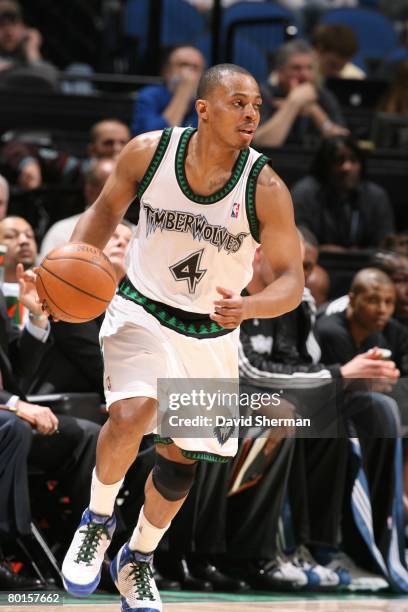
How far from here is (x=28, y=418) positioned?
17.1 feet

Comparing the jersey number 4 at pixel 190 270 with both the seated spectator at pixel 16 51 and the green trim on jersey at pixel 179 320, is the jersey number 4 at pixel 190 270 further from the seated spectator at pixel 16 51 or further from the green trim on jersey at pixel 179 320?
the seated spectator at pixel 16 51

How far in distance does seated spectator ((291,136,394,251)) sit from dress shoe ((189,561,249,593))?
3.00 m

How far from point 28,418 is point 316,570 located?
165 cm

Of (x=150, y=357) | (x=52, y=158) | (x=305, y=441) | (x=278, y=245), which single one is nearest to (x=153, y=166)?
(x=278, y=245)

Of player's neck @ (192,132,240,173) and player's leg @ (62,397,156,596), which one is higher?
player's neck @ (192,132,240,173)

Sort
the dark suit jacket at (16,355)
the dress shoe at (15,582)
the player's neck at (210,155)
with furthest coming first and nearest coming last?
the dark suit jacket at (16,355) < the dress shoe at (15,582) < the player's neck at (210,155)

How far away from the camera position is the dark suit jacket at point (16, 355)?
541 centimetres

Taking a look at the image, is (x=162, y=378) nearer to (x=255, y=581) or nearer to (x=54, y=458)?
(x=54, y=458)

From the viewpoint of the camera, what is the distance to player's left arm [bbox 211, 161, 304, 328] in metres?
4.26

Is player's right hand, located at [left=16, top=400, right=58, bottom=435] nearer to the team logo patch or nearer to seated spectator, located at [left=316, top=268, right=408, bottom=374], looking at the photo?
the team logo patch

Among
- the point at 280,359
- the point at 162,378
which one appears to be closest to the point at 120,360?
the point at 162,378

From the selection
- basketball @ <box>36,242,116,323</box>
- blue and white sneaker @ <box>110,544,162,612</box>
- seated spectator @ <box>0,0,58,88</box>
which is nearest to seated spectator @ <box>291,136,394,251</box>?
seated spectator @ <box>0,0,58,88</box>

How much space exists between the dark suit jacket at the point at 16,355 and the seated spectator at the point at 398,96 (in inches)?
187

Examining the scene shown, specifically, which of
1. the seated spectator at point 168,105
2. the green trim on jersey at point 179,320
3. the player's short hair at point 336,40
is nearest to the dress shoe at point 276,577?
the green trim on jersey at point 179,320
